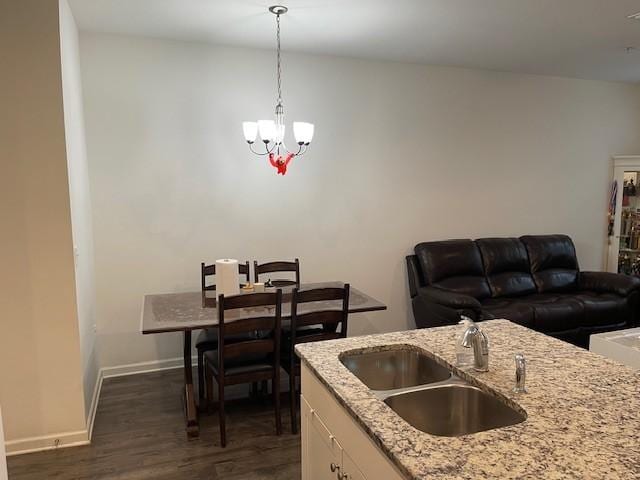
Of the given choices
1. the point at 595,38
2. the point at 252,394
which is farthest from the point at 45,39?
the point at 595,38

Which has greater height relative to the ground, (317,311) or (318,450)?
(317,311)

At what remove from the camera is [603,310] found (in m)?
4.39

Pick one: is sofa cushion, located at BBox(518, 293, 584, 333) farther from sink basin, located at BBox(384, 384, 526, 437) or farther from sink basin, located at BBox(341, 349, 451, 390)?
sink basin, located at BBox(384, 384, 526, 437)

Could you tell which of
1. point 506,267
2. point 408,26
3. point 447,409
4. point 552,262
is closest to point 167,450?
point 447,409

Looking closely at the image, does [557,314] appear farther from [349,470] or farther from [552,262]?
[349,470]

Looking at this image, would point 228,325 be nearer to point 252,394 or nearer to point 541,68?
point 252,394

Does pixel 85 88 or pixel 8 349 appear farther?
pixel 85 88

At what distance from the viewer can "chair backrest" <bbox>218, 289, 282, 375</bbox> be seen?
9.11 ft

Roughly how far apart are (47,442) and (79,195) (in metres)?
1.56

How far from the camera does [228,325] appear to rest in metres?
2.77

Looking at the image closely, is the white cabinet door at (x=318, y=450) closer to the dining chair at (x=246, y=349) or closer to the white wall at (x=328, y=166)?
the dining chair at (x=246, y=349)

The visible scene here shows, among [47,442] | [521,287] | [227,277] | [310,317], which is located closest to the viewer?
[47,442]

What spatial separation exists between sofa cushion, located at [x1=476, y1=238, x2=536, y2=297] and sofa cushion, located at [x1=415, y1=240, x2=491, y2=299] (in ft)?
0.29

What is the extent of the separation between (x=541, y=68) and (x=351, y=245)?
2628 millimetres
